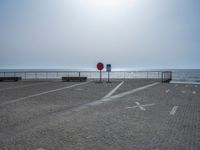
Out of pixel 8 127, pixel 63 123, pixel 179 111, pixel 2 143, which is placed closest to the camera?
pixel 2 143

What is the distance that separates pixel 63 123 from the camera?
302 inches

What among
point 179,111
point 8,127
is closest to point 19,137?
point 8,127

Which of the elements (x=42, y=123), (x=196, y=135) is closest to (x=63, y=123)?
(x=42, y=123)

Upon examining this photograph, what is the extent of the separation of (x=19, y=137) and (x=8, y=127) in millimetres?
1261

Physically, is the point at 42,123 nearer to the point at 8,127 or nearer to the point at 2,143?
the point at 8,127

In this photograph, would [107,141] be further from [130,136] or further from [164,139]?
[164,139]

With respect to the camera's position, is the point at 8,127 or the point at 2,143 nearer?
the point at 2,143

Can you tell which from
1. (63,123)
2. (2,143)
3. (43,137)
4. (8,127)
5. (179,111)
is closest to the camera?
(2,143)

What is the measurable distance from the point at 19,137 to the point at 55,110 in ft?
13.4

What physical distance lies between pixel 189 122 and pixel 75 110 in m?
4.54

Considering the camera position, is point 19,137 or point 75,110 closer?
point 19,137

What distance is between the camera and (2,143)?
5.56m

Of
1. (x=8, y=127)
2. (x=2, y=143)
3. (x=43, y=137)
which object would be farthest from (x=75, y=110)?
(x=2, y=143)

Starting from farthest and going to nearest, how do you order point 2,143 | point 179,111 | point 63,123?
point 179,111, point 63,123, point 2,143
